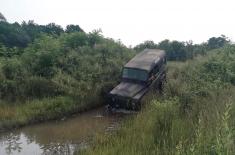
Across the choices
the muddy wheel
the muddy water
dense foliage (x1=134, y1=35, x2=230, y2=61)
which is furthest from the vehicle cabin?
dense foliage (x1=134, y1=35, x2=230, y2=61)

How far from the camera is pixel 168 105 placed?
8.78 m

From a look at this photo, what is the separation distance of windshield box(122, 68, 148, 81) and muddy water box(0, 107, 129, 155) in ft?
5.41

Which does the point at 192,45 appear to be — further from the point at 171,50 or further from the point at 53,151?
the point at 53,151

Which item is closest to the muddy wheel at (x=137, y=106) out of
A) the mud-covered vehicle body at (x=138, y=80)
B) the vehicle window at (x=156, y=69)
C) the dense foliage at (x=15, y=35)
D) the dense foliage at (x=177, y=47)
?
the mud-covered vehicle body at (x=138, y=80)

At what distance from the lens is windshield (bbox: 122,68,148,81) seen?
13341 mm

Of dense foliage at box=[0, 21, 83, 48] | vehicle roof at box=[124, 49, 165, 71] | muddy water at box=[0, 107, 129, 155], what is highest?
dense foliage at box=[0, 21, 83, 48]

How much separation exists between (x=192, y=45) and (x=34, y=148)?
49.7ft

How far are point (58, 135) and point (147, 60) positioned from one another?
4909mm

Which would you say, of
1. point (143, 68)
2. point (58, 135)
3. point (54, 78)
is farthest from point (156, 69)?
point (58, 135)

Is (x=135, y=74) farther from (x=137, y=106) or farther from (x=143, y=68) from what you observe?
(x=137, y=106)

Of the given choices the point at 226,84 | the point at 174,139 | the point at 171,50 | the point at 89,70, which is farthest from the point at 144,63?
the point at 171,50

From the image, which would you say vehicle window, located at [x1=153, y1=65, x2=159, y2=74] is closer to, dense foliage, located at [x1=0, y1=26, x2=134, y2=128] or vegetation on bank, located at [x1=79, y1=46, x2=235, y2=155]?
vegetation on bank, located at [x1=79, y1=46, x2=235, y2=155]

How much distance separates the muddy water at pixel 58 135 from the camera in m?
9.69

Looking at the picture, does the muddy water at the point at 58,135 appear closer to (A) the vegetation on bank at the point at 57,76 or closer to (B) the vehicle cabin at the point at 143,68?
(A) the vegetation on bank at the point at 57,76
